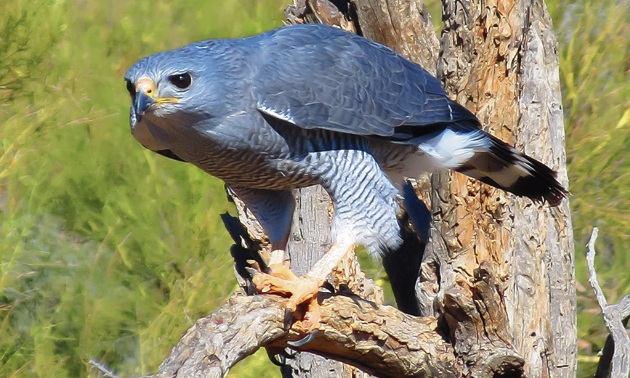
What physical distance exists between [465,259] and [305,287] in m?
0.72

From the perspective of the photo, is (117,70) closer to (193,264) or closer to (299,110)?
(193,264)

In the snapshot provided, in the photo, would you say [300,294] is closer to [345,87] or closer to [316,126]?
[316,126]

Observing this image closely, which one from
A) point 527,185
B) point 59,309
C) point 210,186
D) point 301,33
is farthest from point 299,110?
point 59,309

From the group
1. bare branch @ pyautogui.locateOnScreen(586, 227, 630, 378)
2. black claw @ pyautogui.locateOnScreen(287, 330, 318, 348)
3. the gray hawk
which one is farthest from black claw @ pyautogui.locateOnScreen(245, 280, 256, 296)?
bare branch @ pyautogui.locateOnScreen(586, 227, 630, 378)

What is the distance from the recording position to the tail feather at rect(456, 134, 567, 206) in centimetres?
374

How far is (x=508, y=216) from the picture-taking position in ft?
12.4

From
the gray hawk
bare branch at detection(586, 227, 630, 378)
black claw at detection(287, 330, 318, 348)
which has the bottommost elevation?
black claw at detection(287, 330, 318, 348)

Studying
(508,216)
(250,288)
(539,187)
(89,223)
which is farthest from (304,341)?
(89,223)

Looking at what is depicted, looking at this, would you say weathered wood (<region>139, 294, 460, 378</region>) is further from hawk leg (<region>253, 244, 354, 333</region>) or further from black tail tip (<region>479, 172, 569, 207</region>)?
black tail tip (<region>479, 172, 569, 207</region>)

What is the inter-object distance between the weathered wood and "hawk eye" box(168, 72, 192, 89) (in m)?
0.76

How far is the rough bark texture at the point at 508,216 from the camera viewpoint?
12.1 ft

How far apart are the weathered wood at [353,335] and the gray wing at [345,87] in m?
0.72

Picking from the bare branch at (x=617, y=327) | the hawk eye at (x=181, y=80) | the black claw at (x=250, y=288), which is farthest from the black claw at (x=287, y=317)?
the bare branch at (x=617, y=327)

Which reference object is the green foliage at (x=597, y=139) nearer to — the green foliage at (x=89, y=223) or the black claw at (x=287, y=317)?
the green foliage at (x=89, y=223)
